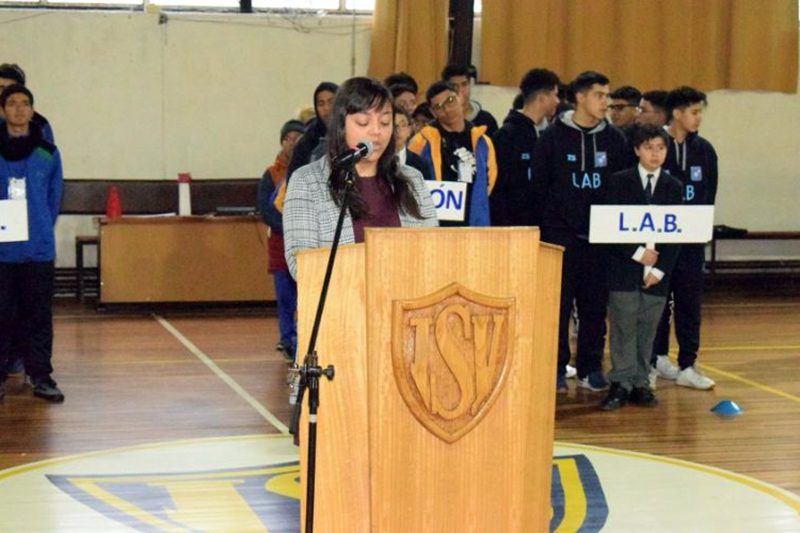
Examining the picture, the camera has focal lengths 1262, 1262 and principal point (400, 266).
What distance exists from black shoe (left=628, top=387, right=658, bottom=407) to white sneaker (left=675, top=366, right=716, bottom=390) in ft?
2.02

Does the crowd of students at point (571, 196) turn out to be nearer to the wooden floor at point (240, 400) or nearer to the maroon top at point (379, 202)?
the wooden floor at point (240, 400)

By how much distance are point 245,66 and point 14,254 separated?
587 cm

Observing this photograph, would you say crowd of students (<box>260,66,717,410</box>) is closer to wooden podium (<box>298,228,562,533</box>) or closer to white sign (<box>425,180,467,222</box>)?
white sign (<box>425,180,467,222</box>)

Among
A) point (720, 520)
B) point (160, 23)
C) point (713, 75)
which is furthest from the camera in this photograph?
point (713, 75)

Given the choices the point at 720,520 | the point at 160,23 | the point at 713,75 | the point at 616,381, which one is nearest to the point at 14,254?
the point at 616,381

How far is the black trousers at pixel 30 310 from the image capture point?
7.26 meters

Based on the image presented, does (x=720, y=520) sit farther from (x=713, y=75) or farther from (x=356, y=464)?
(x=713, y=75)

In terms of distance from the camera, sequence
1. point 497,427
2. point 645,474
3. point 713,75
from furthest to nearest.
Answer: point 713,75 → point 645,474 → point 497,427

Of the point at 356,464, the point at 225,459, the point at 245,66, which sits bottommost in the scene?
the point at 225,459

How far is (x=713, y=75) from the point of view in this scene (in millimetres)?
13469

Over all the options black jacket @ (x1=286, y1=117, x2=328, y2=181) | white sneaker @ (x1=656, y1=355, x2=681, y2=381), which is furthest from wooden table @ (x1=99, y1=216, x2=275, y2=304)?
white sneaker @ (x1=656, y1=355, x2=681, y2=381)

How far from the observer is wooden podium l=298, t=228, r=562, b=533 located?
127 inches

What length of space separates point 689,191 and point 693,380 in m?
1.18

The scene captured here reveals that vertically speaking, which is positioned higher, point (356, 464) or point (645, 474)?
point (356, 464)
